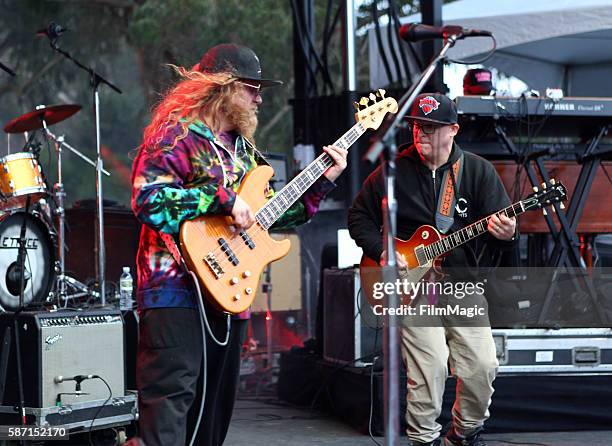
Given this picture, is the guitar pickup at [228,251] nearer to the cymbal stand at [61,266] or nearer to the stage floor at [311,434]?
the stage floor at [311,434]

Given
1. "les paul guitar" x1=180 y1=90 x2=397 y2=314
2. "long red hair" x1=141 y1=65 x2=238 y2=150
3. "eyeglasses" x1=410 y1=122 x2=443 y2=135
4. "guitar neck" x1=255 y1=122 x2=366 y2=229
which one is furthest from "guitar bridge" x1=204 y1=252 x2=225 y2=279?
"eyeglasses" x1=410 y1=122 x2=443 y2=135

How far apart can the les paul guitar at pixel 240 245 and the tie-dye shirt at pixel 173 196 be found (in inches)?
2.9

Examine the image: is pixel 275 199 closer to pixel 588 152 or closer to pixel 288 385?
pixel 588 152

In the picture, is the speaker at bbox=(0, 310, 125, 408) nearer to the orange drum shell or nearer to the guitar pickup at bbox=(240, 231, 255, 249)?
the orange drum shell

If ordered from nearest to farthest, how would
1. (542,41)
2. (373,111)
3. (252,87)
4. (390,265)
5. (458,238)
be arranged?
(390,265), (252,87), (373,111), (458,238), (542,41)

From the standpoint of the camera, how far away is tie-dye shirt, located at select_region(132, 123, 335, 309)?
416 centimetres

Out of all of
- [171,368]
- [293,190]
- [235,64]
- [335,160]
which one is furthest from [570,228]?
[171,368]

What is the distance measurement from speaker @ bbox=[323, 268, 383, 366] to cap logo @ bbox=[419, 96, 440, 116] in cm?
157

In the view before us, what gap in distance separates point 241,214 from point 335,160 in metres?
0.69

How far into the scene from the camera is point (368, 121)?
5.06m

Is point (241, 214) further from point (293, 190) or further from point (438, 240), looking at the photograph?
point (438, 240)

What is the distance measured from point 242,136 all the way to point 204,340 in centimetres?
93

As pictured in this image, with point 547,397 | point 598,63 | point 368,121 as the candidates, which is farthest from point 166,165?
point 598,63

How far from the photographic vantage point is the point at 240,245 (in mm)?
4383
